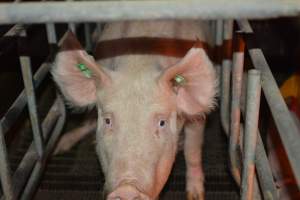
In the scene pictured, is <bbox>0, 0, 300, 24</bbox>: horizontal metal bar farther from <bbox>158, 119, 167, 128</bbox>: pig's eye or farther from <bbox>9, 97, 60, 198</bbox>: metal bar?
<bbox>9, 97, 60, 198</bbox>: metal bar

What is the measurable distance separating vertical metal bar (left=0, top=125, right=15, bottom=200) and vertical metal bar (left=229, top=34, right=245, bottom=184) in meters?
1.13

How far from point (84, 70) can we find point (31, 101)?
477mm

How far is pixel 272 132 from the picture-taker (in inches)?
123

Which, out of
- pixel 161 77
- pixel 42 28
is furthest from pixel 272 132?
pixel 42 28

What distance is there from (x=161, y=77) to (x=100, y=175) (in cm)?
111

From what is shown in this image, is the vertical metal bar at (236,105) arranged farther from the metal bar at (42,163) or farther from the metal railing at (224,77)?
the metal bar at (42,163)

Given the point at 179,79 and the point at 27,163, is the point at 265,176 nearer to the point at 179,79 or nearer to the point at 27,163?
the point at 179,79

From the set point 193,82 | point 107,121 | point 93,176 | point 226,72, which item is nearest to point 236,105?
point 193,82

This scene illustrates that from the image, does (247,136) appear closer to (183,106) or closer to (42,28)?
(183,106)

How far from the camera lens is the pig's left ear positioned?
2244 millimetres

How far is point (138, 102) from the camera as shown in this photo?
236cm

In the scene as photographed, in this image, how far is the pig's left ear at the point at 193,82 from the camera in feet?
7.36

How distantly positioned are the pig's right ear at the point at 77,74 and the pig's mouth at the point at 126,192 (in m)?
0.57

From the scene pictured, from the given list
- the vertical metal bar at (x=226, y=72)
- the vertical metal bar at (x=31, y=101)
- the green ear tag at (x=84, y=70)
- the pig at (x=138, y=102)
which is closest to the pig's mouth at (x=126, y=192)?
the pig at (x=138, y=102)
